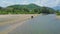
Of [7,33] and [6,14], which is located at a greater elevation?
[7,33]

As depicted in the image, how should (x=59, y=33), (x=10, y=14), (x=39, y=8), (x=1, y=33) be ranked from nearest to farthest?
1. (x=1, y=33)
2. (x=59, y=33)
3. (x=39, y=8)
4. (x=10, y=14)

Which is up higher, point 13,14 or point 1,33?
point 1,33

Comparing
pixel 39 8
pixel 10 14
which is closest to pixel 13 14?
pixel 10 14

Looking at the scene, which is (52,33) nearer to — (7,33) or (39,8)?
(7,33)

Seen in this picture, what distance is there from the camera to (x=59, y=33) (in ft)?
15.9

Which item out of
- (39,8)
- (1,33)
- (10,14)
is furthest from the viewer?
(10,14)

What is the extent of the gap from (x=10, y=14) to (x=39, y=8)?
202 inches

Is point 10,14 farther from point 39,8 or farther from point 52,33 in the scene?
point 52,33

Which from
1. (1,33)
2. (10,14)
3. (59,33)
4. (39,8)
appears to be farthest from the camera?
(10,14)

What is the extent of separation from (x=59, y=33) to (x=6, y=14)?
10.5 meters

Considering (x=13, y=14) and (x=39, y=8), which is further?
(x=13, y=14)

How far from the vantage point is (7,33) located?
14.8 feet

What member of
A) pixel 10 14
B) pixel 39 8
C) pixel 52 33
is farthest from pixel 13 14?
pixel 52 33

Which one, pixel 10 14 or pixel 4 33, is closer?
pixel 4 33
